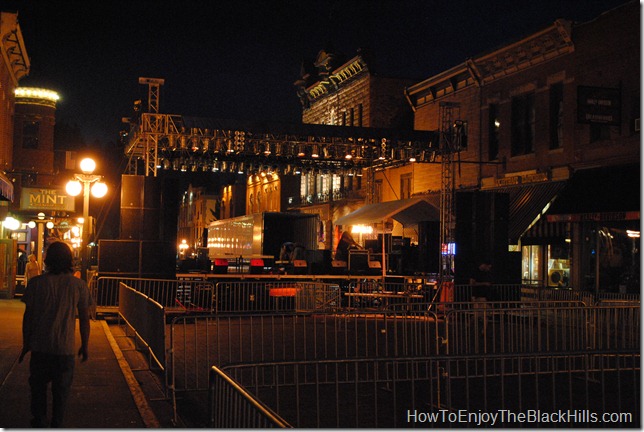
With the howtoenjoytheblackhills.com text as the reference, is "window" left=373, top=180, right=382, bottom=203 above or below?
above

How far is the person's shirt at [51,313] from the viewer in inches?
277

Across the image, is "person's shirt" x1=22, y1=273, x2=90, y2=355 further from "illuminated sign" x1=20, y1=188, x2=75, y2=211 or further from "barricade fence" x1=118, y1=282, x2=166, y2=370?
"illuminated sign" x1=20, y1=188, x2=75, y2=211

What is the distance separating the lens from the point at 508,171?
28.3m

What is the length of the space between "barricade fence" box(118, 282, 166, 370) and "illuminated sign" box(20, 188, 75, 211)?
23.2 metres

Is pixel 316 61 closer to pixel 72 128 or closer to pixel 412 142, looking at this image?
pixel 412 142

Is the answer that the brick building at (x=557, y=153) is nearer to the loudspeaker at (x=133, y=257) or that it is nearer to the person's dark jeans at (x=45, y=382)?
the loudspeaker at (x=133, y=257)

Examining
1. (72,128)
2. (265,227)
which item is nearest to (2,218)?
(265,227)

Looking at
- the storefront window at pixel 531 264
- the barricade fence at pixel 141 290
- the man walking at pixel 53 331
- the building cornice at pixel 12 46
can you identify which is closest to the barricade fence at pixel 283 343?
the barricade fence at pixel 141 290

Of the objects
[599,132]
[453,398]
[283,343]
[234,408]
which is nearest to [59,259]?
[234,408]

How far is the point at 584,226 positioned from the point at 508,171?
4.90 m

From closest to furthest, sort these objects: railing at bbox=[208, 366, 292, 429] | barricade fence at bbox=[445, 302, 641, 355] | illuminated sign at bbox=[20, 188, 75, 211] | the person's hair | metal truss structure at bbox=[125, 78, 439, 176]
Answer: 1. railing at bbox=[208, 366, 292, 429]
2. the person's hair
3. barricade fence at bbox=[445, 302, 641, 355]
4. metal truss structure at bbox=[125, 78, 439, 176]
5. illuminated sign at bbox=[20, 188, 75, 211]

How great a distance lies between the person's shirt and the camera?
23.1 ft

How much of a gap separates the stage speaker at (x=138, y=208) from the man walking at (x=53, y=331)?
13177mm

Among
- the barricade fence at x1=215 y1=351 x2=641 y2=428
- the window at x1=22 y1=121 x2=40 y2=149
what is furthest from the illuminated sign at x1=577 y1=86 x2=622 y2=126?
the window at x1=22 y1=121 x2=40 y2=149
